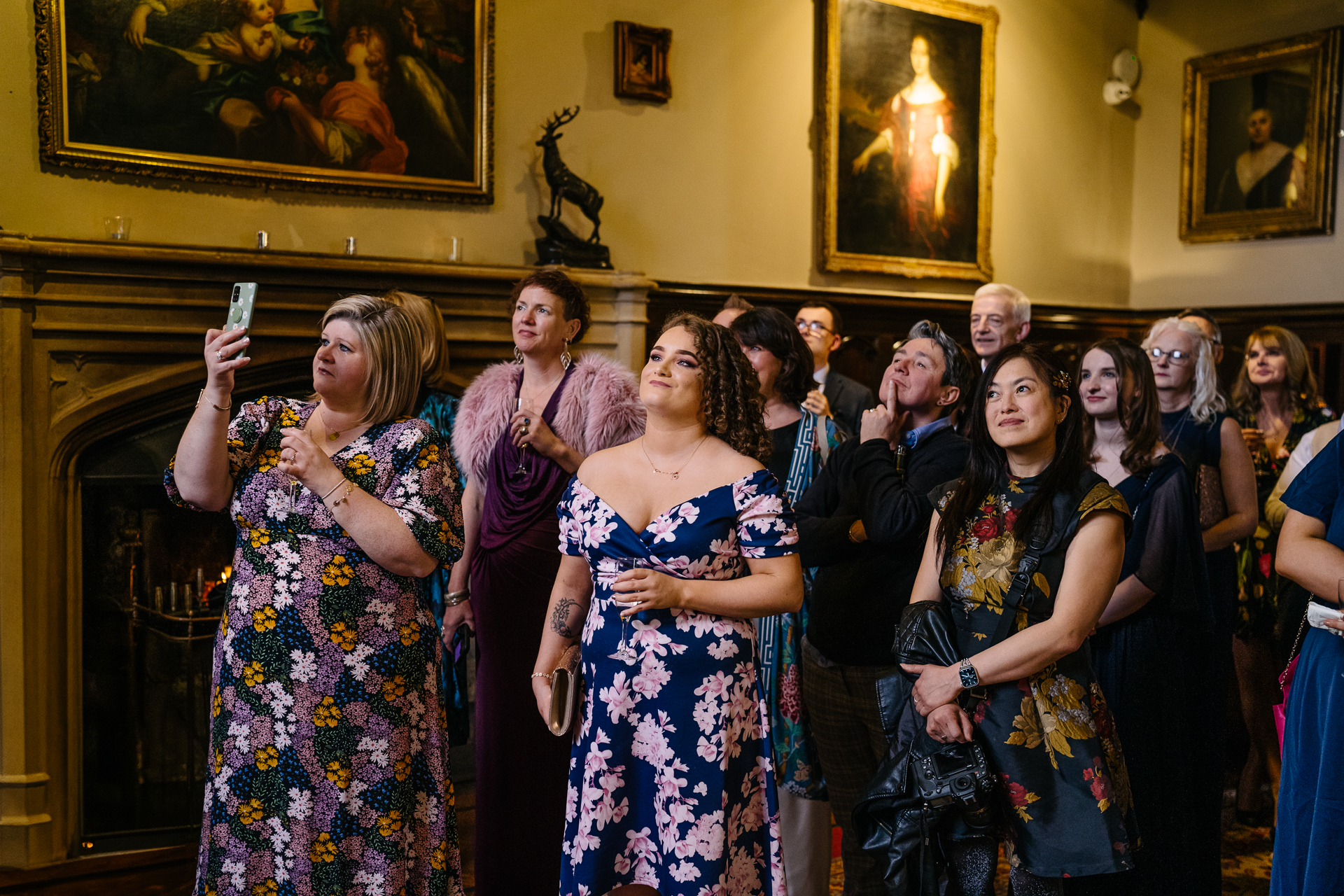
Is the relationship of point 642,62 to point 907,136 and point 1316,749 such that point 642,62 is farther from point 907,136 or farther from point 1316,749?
point 1316,749

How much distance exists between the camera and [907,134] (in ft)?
19.3

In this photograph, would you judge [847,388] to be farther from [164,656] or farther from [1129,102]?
[1129,102]

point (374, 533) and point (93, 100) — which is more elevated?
point (93, 100)

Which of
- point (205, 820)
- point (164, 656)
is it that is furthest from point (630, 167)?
point (205, 820)

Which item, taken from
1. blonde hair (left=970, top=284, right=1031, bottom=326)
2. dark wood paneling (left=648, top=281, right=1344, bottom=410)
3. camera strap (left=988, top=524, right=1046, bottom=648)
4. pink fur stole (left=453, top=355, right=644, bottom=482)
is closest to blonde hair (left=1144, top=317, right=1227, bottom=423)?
blonde hair (left=970, top=284, right=1031, bottom=326)

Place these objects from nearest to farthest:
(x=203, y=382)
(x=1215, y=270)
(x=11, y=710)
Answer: (x=11, y=710) < (x=203, y=382) < (x=1215, y=270)

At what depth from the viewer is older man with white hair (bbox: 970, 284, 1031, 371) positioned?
153 inches

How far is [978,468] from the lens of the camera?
2264 millimetres

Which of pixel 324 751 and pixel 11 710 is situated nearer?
pixel 324 751

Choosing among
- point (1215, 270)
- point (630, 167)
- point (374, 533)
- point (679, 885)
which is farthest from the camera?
point (1215, 270)

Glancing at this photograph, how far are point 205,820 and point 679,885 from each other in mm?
1034

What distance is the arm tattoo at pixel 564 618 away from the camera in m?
2.28

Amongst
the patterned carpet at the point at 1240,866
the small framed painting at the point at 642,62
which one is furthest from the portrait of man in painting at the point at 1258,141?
the patterned carpet at the point at 1240,866

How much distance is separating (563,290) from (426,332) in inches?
26.1
